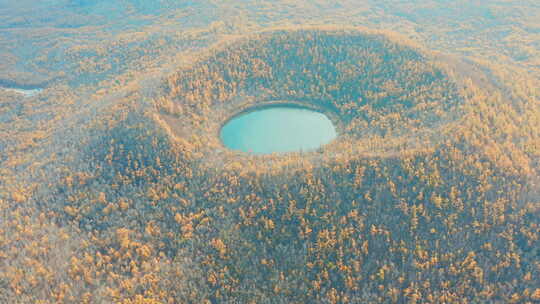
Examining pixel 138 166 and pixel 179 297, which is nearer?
pixel 179 297

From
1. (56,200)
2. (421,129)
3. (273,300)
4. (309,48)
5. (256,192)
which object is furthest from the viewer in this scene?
(309,48)

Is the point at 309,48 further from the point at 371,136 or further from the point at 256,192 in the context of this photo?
the point at 256,192

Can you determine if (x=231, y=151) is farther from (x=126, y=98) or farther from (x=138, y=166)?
(x=126, y=98)

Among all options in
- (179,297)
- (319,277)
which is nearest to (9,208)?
(179,297)

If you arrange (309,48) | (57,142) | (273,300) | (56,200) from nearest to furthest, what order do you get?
(273,300) → (56,200) → (57,142) → (309,48)

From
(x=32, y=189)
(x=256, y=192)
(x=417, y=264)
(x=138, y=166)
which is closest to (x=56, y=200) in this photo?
(x=32, y=189)

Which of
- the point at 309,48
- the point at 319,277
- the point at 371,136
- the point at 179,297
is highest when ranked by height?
the point at 309,48

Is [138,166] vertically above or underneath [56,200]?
above
